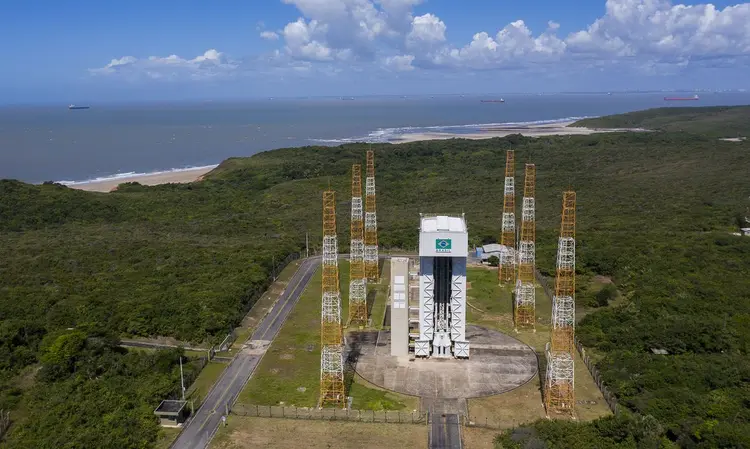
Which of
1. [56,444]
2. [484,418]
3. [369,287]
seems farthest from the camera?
[369,287]

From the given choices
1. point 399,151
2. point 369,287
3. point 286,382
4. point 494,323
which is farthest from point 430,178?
point 286,382

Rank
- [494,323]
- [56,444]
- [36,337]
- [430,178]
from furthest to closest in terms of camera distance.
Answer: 1. [430,178]
2. [494,323]
3. [36,337]
4. [56,444]

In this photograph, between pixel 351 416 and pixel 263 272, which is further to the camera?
pixel 263 272

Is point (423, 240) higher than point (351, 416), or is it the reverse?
point (423, 240)

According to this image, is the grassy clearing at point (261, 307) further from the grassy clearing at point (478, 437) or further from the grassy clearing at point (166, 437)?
the grassy clearing at point (478, 437)

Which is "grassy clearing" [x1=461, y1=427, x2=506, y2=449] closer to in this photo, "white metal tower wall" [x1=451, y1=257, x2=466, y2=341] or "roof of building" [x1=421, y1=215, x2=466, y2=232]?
"white metal tower wall" [x1=451, y1=257, x2=466, y2=341]

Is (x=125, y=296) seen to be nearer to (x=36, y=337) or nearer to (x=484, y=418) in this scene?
(x=36, y=337)

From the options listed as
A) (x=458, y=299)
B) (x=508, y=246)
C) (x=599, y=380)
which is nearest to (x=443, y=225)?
(x=458, y=299)
